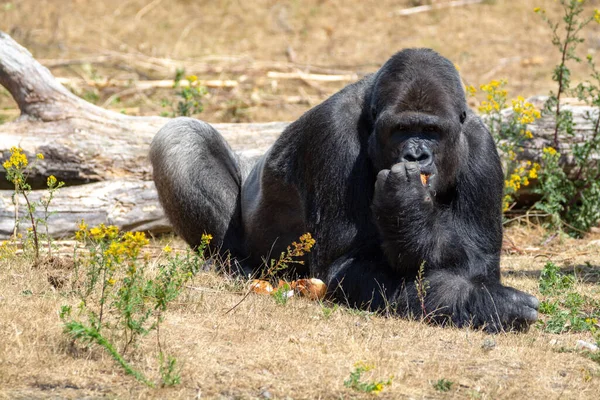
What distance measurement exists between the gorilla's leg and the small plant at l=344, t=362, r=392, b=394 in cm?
317

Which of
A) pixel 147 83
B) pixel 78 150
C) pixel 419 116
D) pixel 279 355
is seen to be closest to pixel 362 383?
pixel 279 355

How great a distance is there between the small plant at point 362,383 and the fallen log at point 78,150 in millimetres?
4449

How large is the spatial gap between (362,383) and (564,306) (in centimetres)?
256

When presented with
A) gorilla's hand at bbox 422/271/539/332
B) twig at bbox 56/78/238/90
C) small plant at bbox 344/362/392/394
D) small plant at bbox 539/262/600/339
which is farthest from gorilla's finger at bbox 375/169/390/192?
twig at bbox 56/78/238/90

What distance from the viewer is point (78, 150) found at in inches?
316

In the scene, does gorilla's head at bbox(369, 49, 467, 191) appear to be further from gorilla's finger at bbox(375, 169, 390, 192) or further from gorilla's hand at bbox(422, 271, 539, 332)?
gorilla's hand at bbox(422, 271, 539, 332)

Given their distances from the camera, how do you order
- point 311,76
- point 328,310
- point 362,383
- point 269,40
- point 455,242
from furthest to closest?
1. point 269,40
2. point 311,76
3. point 455,242
4. point 328,310
5. point 362,383

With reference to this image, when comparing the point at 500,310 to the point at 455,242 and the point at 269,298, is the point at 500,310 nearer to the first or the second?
the point at 455,242

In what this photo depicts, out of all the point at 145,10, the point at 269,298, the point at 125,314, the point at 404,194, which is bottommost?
the point at 269,298

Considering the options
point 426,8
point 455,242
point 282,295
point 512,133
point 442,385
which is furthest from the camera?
point 426,8

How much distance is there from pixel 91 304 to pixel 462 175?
262 centimetres

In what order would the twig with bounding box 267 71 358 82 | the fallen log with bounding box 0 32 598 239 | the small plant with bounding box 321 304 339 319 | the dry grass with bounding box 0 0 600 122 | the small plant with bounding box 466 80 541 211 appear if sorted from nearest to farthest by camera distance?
A: the small plant with bounding box 321 304 339 319, the fallen log with bounding box 0 32 598 239, the small plant with bounding box 466 80 541 211, the dry grass with bounding box 0 0 600 122, the twig with bounding box 267 71 358 82

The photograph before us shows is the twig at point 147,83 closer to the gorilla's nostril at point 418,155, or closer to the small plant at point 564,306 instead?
the small plant at point 564,306

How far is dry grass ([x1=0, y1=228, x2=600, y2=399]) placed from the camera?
3875 millimetres
